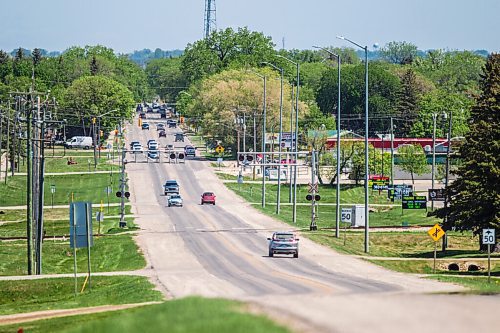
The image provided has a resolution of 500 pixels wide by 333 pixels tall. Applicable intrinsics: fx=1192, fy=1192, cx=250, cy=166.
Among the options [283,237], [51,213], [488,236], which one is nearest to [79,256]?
[283,237]

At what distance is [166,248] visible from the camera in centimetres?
6825

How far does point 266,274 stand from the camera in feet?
172

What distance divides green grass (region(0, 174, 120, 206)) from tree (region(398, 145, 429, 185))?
112ft

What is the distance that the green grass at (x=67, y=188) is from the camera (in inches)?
4454

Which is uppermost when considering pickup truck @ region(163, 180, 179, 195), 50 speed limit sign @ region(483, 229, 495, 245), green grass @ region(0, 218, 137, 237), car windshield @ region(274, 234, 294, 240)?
50 speed limit sign @ region(483, 229, 495, 245)

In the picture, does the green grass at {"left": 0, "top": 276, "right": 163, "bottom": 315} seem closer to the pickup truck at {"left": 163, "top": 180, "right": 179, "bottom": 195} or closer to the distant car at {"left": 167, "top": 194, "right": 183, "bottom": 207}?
the distant car at {"left": 167, "top": 194, "right": 183, "bottom": 207}

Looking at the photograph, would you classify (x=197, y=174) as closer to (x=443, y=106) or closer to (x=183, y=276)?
(x=443, y=106)

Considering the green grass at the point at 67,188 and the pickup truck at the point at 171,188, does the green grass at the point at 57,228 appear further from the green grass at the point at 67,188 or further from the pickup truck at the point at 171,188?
the pickup truck at the point at 171,188

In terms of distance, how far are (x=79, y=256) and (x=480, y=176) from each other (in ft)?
76.2

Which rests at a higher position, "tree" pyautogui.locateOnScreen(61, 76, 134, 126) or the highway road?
"tree" pyautogui.locateOnScreen(61, 76, 134, 126)

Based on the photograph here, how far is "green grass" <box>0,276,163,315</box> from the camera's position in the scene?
43.2 meters

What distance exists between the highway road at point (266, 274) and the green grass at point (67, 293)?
49.9 inches

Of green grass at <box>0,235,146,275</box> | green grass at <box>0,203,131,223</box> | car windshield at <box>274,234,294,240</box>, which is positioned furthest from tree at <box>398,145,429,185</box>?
car windshield at <box>274,234,294,240</box>

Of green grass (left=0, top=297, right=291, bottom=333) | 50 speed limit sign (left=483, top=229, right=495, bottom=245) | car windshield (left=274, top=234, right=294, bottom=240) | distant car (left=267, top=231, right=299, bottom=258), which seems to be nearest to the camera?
green grass (left=0, top=297, right=291, bottom=333)
